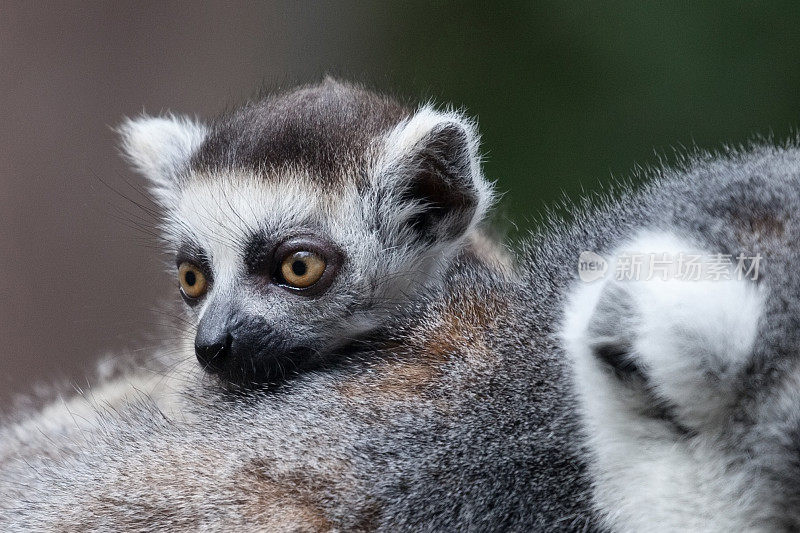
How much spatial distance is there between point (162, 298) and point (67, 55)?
1.43 metres

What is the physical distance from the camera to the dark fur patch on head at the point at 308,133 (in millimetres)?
2111

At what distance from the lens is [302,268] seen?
1.98 m

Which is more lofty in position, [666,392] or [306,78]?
[306,78]

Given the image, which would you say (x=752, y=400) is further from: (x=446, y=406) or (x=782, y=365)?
(x=446, y=406)

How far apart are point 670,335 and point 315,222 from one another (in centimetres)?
116

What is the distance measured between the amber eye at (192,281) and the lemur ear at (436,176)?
0.50 meters

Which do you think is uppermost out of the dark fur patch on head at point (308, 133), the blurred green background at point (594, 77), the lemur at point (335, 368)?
the blurred green background at point (594, 77)

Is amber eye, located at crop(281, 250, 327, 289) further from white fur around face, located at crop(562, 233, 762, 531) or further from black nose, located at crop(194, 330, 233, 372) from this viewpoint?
white fur around face, located at crop(562, 233, 762, 531)

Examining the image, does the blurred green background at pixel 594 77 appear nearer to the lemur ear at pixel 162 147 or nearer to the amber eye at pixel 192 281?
the lemur ear at pixel 162 147

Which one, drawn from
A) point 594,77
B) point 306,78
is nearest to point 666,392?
point 306,78

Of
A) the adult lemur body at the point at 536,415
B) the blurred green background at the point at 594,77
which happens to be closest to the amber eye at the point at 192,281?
the adult lemur body at the point at 536,415

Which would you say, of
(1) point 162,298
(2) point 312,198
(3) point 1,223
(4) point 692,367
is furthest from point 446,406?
(3) point 1,223

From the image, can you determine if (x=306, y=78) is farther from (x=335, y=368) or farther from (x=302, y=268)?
(x=335, y=368)

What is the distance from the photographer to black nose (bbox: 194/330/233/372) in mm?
1835
